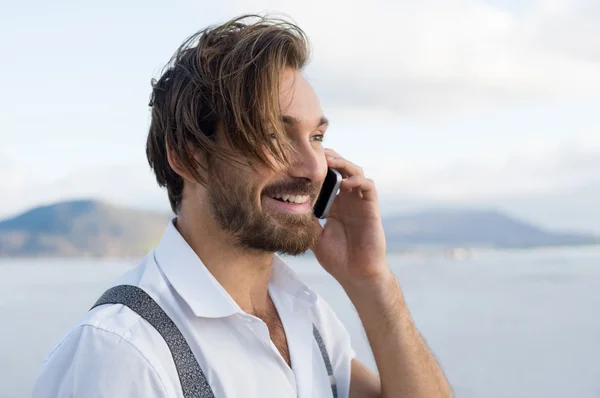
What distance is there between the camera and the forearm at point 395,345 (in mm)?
2477

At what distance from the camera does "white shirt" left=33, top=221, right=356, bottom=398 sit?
176 centimetres

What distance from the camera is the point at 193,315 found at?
2.05m

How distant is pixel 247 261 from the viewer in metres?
2.30

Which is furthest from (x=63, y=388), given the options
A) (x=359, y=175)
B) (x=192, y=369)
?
(x=359, y=175)

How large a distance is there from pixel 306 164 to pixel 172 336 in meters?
0.71

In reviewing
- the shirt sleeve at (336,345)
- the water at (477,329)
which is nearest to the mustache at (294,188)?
the shirt sleeve at (336,345)

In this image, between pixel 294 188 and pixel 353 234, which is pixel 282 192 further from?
pixel 353 234

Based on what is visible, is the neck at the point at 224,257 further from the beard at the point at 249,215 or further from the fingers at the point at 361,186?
the fingers at the point at 361,186

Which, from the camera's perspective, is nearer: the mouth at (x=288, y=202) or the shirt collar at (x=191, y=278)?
the shirt collar at (x=191, y=278)

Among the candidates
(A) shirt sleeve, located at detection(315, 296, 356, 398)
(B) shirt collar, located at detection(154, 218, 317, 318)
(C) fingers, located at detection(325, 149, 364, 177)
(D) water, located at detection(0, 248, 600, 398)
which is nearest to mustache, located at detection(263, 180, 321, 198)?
(C) fingers, located at detection(325, 149, 364, 177)

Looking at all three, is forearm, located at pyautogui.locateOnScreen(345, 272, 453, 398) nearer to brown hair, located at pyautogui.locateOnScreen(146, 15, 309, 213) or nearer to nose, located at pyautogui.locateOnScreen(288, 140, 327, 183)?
nose, located at pyautogui.locateOnScreen(288, 140, 327, 183)

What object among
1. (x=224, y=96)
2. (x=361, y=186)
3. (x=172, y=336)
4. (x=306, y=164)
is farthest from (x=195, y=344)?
(x=361, y=186)

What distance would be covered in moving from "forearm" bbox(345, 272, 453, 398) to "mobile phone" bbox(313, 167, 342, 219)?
33 centimetres

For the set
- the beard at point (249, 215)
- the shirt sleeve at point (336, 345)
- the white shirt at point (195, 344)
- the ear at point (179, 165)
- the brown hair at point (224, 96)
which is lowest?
the shirt sleeve at point (336, 345)
